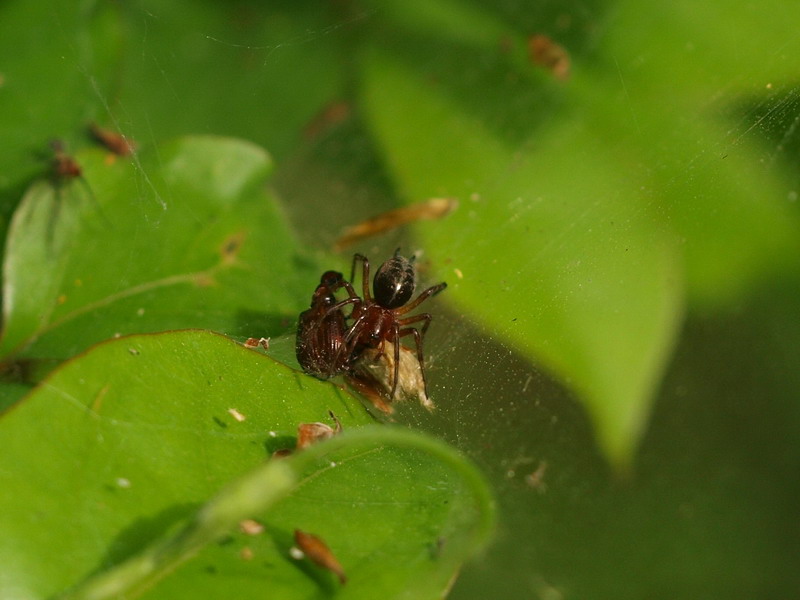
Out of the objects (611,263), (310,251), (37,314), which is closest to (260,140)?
(310,251)

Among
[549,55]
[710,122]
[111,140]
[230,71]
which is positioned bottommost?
[111,140]

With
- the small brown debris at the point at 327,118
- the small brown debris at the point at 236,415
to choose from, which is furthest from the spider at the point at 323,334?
the small brown debris at the point at 327,118

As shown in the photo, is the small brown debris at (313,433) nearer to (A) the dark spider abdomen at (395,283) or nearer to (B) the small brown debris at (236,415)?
(B) the small brown debris at (236,415)

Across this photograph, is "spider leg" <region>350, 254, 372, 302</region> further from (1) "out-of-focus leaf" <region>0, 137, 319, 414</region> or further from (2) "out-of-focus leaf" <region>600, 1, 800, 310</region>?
(2) "out-of-focus leaf" <region>600, 1, 800, 310</region>

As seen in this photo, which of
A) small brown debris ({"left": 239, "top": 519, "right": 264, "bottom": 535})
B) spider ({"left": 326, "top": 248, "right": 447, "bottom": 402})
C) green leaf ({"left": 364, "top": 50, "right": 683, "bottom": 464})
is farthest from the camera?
spider ({"left": 326, "top": 248, "right": 447, "bottom": 402})

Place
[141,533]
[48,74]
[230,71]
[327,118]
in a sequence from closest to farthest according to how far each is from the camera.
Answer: [141,533] → [48,74] → [230,71] → [327,118]

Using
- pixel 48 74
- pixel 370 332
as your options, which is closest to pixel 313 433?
→ pixel 370 332

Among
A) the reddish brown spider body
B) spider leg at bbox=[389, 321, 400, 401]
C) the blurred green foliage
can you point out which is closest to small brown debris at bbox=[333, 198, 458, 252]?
the blurred green foliage

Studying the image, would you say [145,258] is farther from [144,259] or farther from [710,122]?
[710,122]
